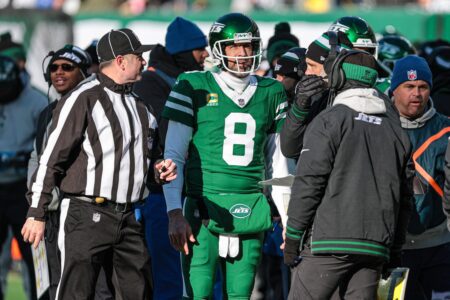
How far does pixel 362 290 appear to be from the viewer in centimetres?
552

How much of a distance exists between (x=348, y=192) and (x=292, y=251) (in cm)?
46

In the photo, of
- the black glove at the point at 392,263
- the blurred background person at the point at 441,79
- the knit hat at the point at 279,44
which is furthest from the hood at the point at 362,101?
the knit hat at the point at 279,44

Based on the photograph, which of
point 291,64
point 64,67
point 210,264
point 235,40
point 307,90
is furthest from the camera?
point 64,67

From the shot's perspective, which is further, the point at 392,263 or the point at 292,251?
the point at 392,263

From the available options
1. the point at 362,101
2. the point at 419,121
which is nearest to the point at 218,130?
the point at 362,101

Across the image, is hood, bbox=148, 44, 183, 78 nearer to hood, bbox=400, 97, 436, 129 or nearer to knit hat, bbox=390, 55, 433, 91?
knit hat, bbox=390, 55, 433, 91

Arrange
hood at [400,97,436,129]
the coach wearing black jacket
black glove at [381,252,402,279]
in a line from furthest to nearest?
hood at [400,97,436,129] < black glove at [381,252,402,279] < the coach wearing black jacket

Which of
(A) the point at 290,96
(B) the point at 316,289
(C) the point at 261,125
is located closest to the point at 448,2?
(A) the point at 290,96

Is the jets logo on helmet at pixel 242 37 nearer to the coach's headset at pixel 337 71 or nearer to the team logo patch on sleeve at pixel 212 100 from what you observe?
the team logo patch on sleeve at pixel 212 100

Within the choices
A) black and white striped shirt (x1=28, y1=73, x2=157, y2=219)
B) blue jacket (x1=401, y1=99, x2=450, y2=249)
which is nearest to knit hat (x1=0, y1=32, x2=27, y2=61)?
black and white striped shirt (x1=28, y1=73, x2=157, y2=219)

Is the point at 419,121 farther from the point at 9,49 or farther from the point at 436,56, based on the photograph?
the point at 9,49

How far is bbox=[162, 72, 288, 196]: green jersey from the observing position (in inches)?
247

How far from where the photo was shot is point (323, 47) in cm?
639

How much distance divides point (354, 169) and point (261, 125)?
1084 mm
